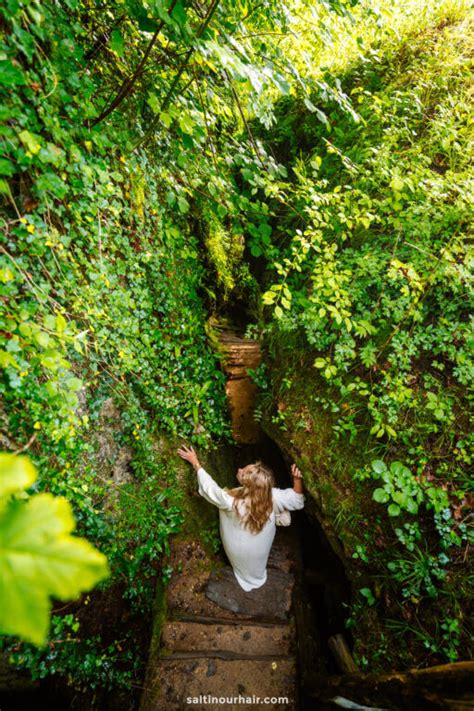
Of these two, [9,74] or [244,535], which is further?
[244,535]

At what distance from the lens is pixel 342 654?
3.37 metres

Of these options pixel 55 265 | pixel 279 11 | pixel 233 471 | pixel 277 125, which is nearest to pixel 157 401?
pixel 55 265

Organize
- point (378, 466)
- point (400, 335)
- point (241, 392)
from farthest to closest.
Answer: point (241, 392) < point (400, 335) < point (378, 466)

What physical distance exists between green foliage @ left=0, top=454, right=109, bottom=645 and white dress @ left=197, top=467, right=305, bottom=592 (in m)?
3.53

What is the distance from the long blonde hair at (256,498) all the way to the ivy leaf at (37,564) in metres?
3.47

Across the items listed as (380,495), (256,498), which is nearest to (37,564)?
(380,495)

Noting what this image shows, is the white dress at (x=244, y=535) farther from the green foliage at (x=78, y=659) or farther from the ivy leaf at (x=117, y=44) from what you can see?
the ivy leaf at (x=117, y=44)

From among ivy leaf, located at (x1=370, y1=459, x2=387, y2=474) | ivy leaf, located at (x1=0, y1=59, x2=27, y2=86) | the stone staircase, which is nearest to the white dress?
the stone staircase

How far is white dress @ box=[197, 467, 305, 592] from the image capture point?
3.75 metres

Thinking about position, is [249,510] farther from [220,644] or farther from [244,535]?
[220,644]

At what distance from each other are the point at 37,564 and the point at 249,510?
360 cm

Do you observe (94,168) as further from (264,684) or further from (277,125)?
(264,684)

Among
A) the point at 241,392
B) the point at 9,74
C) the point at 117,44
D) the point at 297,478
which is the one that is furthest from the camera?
the point at 241,392

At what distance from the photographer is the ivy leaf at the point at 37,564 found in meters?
0.44
